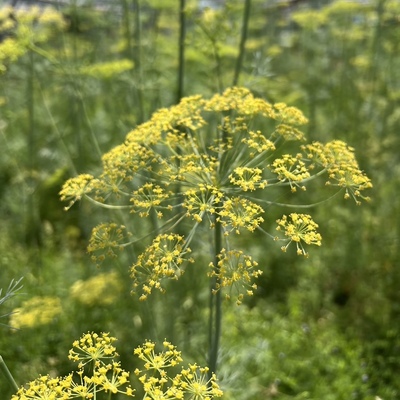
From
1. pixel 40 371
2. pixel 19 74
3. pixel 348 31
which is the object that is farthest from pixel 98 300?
pixel 348 31

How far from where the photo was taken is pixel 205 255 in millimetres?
4789

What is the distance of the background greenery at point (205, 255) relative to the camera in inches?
161

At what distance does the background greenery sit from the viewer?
161 inches

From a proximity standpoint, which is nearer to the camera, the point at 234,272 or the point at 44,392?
the point at 44,392

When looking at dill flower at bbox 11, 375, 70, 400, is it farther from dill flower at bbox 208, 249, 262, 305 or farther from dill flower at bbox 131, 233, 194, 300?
dill flower at bbox 208, 249, 262, 305

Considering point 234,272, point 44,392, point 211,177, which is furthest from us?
point 211,177

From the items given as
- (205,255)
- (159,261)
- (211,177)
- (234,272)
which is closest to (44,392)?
(159,261)

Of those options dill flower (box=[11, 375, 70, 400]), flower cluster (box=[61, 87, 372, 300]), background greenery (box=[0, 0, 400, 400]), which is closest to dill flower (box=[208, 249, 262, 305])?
flower cluster (box=[61, 87, 372, 300])

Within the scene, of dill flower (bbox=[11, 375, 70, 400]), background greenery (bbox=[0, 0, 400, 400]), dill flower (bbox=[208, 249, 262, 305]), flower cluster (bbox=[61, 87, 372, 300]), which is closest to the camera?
dill flower (bbox=[11, 375, 70, 400])

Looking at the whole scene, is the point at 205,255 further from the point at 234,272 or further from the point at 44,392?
the point at 44,392

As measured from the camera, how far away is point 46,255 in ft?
19.2

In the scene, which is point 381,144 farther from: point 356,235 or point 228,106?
point 228,106

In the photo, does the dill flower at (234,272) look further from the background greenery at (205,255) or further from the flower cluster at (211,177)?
the background greenery at (205,255)

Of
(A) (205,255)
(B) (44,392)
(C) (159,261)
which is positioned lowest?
(A) (205,255)
